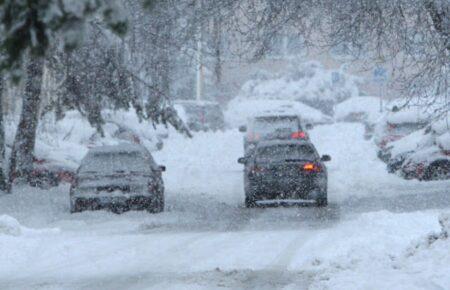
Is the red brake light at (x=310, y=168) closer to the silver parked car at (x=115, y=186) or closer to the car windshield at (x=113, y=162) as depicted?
the silver parked car at (x=115, y=186)

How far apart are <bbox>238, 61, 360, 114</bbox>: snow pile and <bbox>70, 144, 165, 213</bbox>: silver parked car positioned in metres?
49.8

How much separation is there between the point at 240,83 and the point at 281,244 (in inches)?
2275

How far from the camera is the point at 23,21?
481cm

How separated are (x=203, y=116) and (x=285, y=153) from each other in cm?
3247

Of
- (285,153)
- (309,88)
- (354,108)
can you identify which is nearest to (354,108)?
(354,108)

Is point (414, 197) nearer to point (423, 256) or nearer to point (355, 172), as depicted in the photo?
point (355, 172)

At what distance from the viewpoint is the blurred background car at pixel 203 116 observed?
52688 millimetres

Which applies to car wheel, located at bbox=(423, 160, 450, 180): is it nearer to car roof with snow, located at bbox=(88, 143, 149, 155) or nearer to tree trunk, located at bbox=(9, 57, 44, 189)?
car roof with snow, located at bbox=(88, 143, 149, 155)

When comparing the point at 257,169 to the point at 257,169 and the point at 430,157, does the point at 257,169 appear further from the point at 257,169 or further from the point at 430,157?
the point at 430,157

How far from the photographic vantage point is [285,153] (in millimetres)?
21641

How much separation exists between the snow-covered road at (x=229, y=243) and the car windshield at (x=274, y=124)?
4.77 m

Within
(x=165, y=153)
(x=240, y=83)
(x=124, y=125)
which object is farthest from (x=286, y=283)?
(x=240, y=83)

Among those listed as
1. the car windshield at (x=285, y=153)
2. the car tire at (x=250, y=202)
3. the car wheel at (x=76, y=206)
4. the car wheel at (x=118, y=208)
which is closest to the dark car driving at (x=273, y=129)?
the car windshield at (x=285, y=153)

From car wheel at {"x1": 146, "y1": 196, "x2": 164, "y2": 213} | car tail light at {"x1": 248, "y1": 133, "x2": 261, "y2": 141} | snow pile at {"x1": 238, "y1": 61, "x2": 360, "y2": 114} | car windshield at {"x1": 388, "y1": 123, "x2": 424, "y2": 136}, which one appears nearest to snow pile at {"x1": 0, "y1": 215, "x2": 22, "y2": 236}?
car wheel at {"x1": 146, "y1": 196, "x2": 164, "y2": 213}
